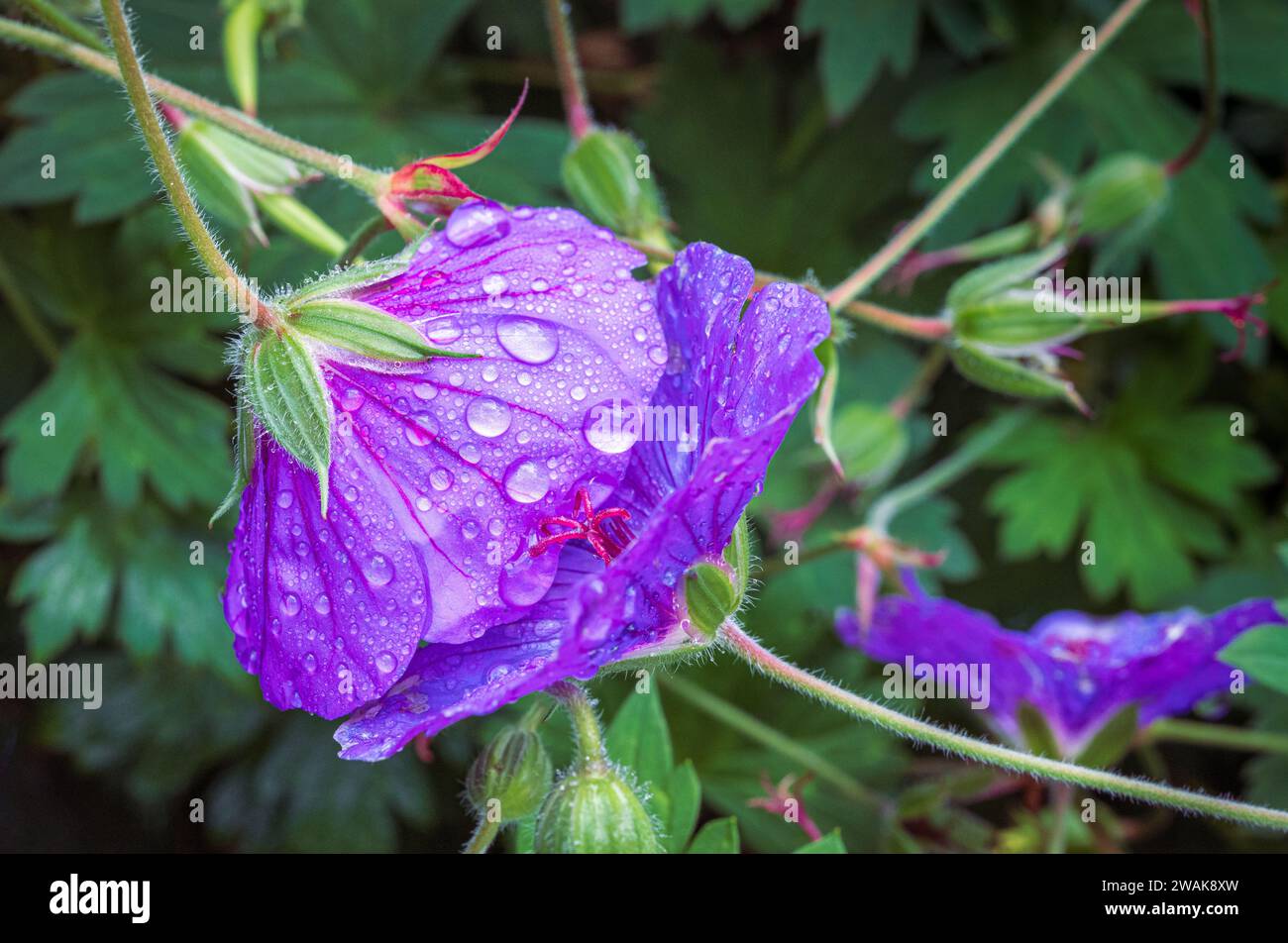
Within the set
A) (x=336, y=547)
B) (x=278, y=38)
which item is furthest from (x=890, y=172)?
(x=336, y=547)

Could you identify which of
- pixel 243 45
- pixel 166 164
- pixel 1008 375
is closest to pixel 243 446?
pixel 166 164

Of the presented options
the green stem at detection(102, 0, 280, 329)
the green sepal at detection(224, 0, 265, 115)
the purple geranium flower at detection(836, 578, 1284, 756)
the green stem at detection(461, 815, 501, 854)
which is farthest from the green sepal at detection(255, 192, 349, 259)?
the purple geranium flower at detection(836, 578, 1284, 756)

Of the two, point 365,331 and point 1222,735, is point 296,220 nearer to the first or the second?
point 365,331

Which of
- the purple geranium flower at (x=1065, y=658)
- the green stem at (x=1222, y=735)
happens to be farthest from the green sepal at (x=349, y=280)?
the green stem at (x=1222, y=735)
